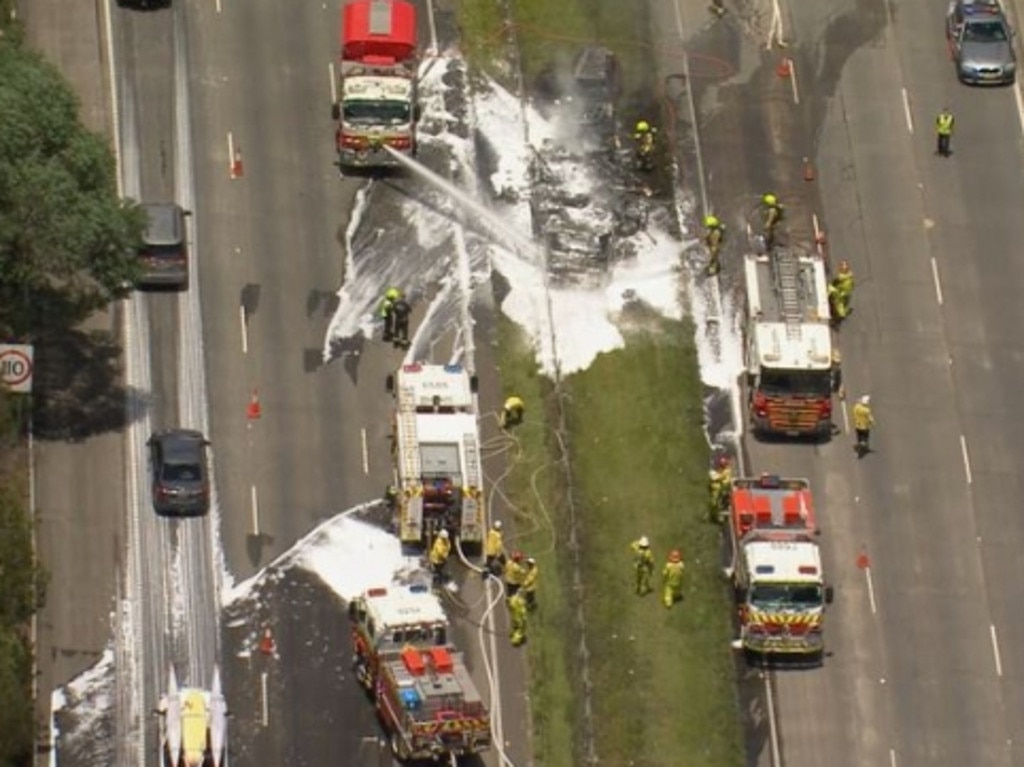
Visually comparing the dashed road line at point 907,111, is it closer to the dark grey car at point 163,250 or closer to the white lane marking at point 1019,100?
the white lane marking at point 1019,100

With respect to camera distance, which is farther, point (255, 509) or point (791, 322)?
point (791, 322)

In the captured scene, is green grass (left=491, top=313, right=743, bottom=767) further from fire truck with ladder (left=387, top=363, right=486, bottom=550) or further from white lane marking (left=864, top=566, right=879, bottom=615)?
white lane marking (left=864, top=566, right=879, bottom=615)

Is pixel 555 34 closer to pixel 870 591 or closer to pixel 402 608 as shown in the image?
pixel 870 591

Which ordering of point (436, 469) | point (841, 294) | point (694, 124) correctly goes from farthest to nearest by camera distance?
point (694, 124) → point (841, 294) → point (436, 469)

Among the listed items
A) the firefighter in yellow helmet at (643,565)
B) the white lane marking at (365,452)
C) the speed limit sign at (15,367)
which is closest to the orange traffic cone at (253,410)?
the white lane marking at (365,452)

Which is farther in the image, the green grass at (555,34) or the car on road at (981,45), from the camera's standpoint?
the car on road at (981,45)

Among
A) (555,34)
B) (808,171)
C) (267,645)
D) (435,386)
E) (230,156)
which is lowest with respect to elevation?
(267,645)

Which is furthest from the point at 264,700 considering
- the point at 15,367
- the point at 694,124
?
the point at 694,124
